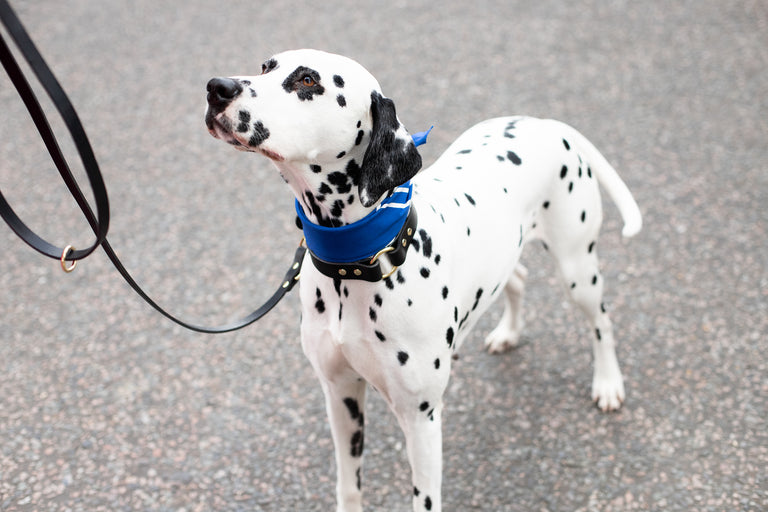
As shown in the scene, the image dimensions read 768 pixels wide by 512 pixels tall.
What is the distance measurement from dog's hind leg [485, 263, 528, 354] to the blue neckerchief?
1.55 meters

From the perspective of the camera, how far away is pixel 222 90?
1.77m

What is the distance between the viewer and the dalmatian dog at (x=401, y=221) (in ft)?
6.05

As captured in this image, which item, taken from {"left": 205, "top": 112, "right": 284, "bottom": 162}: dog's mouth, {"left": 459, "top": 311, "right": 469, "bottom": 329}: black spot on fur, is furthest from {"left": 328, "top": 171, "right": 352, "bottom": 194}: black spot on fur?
{"left": 459, "top": 311, "right": 469, "bottom": 329}: black spot on fur

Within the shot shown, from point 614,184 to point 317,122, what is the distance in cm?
164

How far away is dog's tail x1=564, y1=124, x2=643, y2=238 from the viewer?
9.71 feet

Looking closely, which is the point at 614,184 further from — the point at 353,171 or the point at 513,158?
the point at 353,171

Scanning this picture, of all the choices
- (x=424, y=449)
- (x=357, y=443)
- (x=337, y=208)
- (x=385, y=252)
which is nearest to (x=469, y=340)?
(x=357, y=443)

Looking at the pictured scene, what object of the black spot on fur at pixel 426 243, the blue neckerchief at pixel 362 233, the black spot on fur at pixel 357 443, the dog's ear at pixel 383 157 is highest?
the dog's ear at pixel 383 157

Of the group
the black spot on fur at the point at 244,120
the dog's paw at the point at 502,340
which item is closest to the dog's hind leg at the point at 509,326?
the dog's paw at the point at 502,340

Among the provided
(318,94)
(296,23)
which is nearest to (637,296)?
(318,94)

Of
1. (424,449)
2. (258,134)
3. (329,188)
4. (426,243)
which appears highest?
(258,134)

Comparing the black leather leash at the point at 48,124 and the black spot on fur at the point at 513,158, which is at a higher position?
the black leather leash at the point at 48,124

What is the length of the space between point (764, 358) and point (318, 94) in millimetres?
2632

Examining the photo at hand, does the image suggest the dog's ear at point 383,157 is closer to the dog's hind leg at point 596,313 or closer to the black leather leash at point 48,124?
the black leather leash at point 48,124
